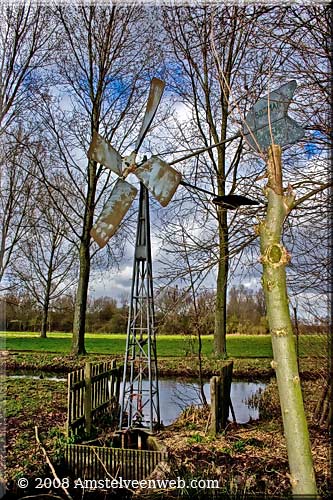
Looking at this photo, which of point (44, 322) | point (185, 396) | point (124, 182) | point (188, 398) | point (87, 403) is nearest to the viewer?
point (124, 182)

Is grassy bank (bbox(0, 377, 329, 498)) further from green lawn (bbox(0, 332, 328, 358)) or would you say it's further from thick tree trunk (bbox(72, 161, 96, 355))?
thick tree trunk (bbox(72, 161, 96, 355))

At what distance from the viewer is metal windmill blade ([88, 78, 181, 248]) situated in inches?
100

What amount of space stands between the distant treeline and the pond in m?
0.70

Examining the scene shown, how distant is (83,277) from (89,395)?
4.95 metres

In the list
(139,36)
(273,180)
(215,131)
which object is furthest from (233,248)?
(139,36)

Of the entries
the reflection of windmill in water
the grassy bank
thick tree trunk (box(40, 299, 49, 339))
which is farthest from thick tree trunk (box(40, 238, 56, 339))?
the reflection of windmill in water

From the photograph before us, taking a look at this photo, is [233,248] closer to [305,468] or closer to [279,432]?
[279,432]

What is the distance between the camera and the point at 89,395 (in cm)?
366

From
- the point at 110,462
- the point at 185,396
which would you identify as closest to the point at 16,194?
the point at 185,396

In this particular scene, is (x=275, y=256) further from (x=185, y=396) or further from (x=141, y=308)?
(x=185, y=396)

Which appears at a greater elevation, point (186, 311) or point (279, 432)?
point (186, 311)

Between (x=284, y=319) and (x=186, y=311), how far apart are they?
3151mm

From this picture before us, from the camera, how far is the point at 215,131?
7.74 m

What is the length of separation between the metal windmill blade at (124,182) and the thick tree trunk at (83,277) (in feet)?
18.6
